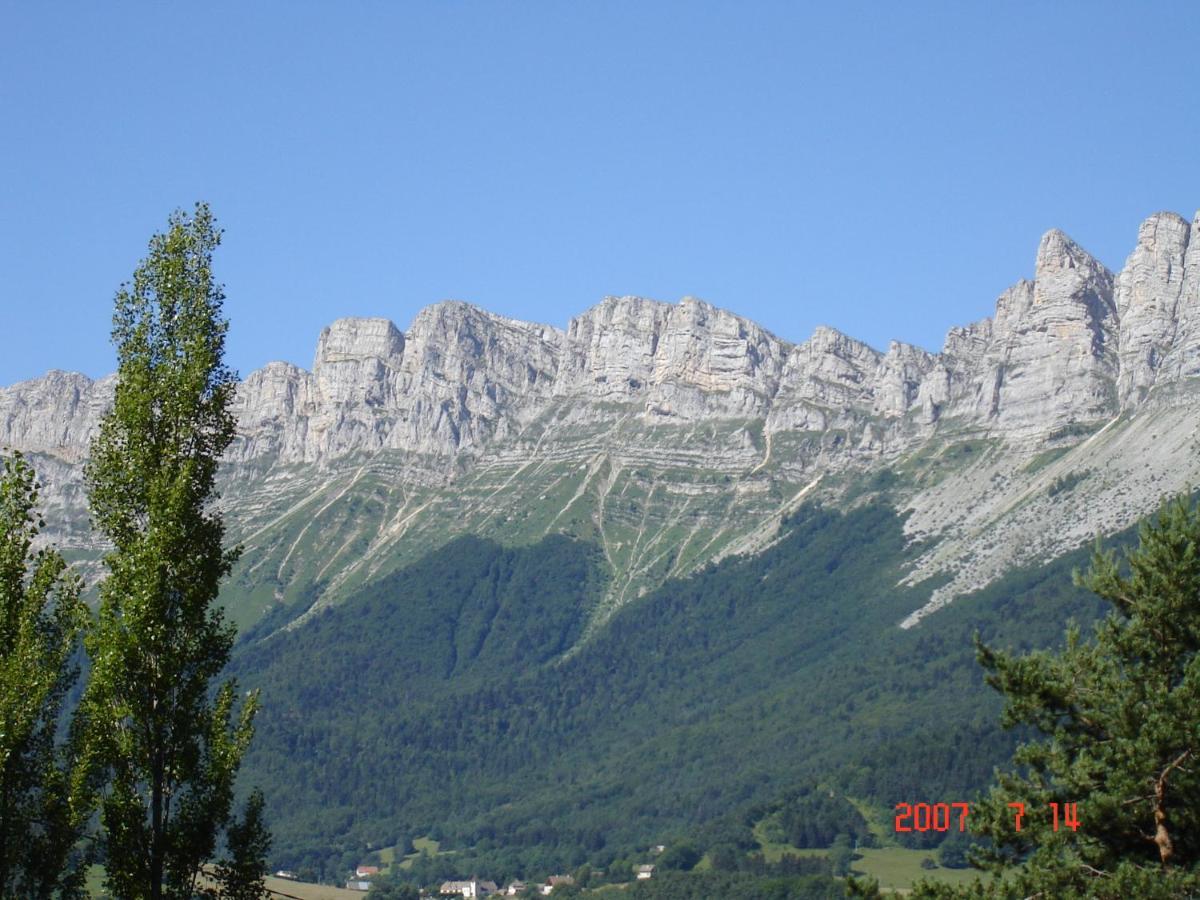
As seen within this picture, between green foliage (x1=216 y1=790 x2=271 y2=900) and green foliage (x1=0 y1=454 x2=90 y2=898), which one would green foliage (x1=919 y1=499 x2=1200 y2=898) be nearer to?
green foliage (x1=216 y1=790 x2=271 y2=900)

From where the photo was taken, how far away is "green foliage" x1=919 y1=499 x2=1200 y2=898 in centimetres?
6072

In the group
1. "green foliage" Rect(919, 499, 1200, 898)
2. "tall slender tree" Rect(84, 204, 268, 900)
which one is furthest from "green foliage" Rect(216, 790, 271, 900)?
"green foliage" Rect(919, 499, 1200, 898)

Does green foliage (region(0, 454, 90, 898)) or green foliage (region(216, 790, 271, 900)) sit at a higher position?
green foliage (region(0, 454, 90, 898))

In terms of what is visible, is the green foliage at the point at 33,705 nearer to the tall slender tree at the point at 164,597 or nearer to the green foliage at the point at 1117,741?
the tall slender tree at the point at 164,597

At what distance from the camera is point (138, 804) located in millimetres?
59344

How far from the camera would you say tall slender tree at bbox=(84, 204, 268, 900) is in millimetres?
59719

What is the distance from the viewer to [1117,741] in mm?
61938

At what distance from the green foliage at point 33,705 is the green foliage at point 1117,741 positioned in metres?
34.2

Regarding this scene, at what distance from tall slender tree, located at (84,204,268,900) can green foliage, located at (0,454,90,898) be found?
4.62 metres

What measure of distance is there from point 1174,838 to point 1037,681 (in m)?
7.36

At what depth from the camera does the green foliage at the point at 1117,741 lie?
6072 centimetres

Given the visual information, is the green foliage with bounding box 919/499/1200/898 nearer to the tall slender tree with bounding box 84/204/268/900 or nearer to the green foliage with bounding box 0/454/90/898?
the tall slender tree with bounding box 84/204/268/900

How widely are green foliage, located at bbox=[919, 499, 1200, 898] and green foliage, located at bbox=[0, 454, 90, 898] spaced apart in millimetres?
34224

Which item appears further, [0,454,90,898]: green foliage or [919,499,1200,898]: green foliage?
[0,454,90,898]: green foliage
